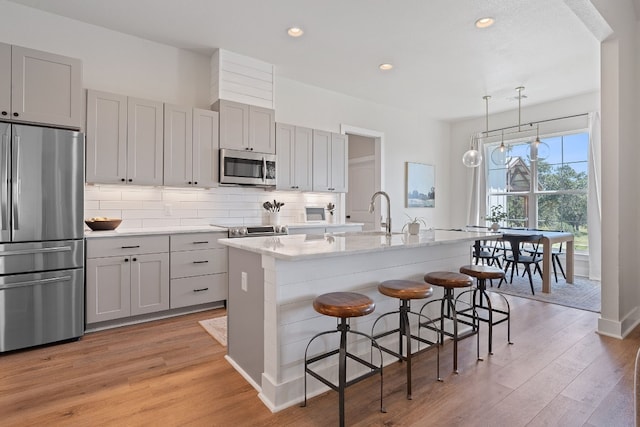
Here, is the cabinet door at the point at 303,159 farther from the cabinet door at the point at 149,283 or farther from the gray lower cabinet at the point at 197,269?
the cabinet door at the point at 149,283

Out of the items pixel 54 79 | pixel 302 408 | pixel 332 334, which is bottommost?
pixel 302 408

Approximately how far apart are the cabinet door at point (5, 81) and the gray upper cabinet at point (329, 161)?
3.26m

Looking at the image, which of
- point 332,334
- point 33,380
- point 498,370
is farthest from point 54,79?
point 498,370

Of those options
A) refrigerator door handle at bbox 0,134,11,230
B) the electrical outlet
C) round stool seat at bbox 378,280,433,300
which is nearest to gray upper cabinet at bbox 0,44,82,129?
refrigerator door handle at bbox 0,134,11,230

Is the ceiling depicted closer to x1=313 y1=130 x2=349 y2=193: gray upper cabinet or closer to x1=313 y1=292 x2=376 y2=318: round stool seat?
x1=313 y1=130 x2=349 y2=193: gray upper cabinet

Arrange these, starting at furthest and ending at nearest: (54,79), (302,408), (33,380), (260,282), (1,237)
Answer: (54,79)
(1,237)
(33,380)
(260,282)
(302,408)

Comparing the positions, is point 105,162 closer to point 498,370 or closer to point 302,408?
point 302,408

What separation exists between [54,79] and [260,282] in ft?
8.42

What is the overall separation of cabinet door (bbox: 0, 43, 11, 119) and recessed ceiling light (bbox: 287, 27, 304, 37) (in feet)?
7.91

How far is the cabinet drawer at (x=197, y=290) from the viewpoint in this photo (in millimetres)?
3486

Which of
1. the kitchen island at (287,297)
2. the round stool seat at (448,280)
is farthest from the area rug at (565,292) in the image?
the kitchen island at (287,297)

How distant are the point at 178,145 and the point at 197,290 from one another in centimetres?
A: 160

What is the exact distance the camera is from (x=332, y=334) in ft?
7.18

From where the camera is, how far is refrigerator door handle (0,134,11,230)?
259 cm
